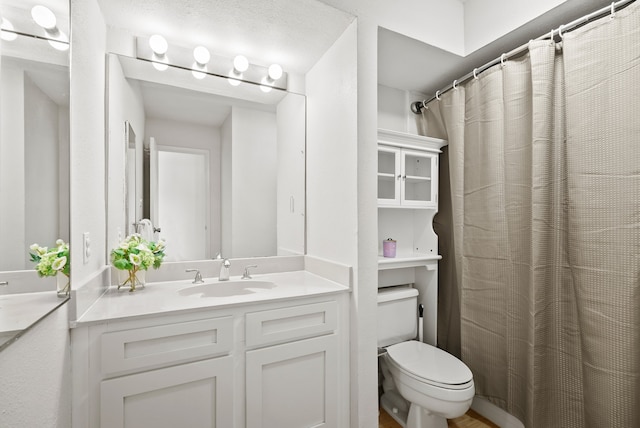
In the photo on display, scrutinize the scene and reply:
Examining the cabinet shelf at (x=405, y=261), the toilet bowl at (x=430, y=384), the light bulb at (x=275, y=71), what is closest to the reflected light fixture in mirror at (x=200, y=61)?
the light bulb at (x=275, y=71)

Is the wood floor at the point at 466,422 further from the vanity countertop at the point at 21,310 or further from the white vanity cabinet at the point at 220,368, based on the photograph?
the vanity countertop at the point at 21,310

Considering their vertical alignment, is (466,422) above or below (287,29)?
below

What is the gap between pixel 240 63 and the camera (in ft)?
6.00

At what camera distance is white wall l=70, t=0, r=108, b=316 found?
1.02m

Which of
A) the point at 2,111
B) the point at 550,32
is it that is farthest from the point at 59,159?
the point at 550,32

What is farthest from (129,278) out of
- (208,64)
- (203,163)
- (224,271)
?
(208,64)

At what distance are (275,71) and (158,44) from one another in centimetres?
67

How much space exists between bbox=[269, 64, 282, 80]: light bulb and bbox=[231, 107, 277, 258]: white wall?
232 mm

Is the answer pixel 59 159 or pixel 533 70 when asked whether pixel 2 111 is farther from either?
pixel 533 70

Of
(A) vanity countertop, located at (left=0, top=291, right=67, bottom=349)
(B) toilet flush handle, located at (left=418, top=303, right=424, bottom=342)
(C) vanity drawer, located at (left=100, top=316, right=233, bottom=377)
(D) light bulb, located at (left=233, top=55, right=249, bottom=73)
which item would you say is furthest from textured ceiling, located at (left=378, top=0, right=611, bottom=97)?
(A) vanity countertop, located at (left=0, top=291, right=67, bottom=349)

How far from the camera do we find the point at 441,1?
69.1 inches

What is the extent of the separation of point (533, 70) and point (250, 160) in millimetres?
1646

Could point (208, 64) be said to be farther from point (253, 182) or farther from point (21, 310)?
point (21, 310)

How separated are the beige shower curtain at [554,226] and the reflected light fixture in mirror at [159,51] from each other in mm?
1786
